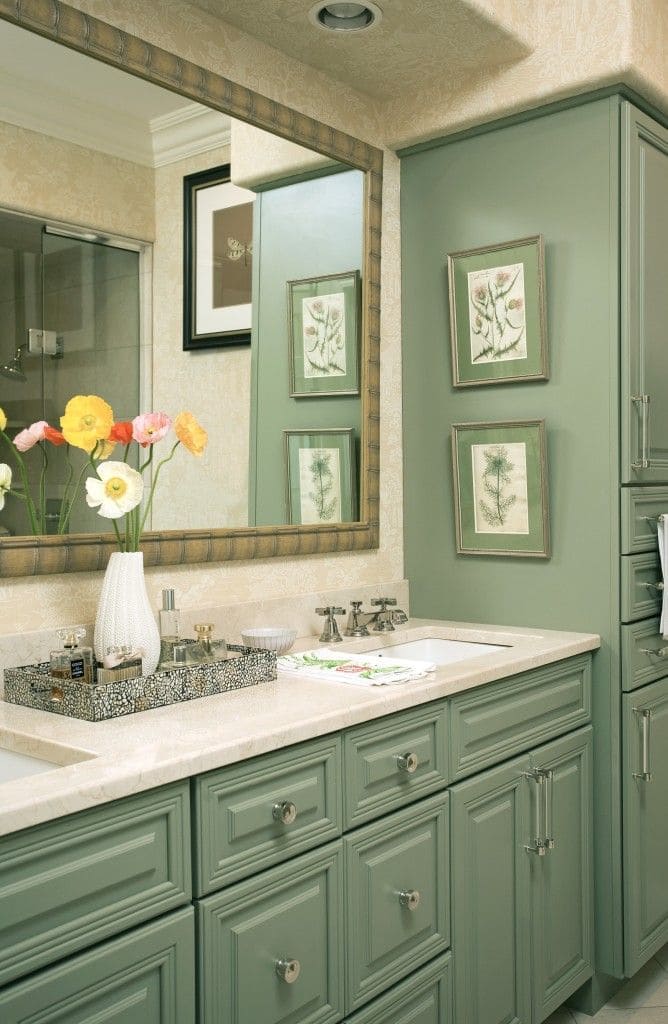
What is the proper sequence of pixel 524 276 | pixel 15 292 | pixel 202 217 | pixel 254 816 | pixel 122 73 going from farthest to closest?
pixel 524 276 < pixel 202 217 < pixel 122 73 < pixel 15 292 < pixel 254 816

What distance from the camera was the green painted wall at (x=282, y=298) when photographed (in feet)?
7.61

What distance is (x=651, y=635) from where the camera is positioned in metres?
2.52

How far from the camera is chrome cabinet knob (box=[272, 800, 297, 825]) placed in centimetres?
150

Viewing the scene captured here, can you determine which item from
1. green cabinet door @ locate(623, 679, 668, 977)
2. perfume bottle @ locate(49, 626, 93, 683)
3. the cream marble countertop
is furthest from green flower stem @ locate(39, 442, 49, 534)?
green cabinet door @ locate(623, 679, 668, 977)

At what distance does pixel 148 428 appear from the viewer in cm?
183

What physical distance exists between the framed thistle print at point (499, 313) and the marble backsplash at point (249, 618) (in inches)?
25.2

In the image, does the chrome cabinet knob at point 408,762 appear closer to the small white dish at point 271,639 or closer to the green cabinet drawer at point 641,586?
the small white dish at point 271,639

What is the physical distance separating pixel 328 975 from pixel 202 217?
5.15 feet

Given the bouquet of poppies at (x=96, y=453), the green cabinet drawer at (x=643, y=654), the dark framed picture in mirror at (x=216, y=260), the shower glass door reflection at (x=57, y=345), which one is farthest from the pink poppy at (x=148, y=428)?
the green cabinet drawer at (x=643, y=654)

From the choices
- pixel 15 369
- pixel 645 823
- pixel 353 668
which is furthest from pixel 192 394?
pixel 645 823

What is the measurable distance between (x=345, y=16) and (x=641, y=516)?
141 centimetres

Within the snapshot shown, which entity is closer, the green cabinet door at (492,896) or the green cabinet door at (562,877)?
the green cabinet door at (492,896)

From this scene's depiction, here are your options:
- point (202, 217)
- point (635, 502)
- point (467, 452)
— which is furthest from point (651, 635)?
point (202, 217)

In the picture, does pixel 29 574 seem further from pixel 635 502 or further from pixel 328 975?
pixel 635 502
